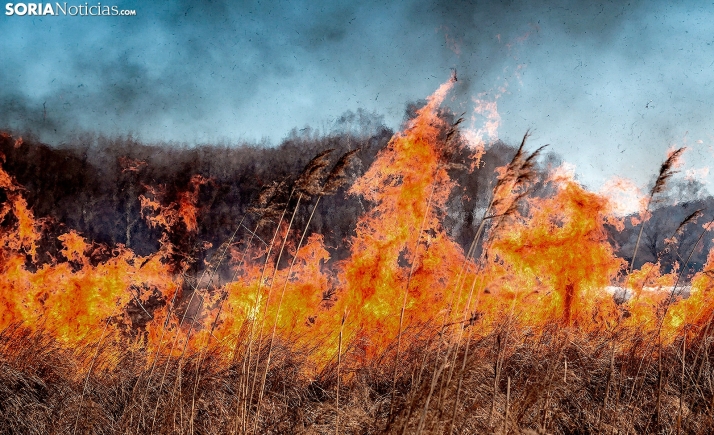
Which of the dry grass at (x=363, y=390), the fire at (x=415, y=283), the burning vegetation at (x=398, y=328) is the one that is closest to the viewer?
the burning vegetation at (x=398, y=328)

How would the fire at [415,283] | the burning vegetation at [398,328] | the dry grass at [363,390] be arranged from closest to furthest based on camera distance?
the burning vegetation at [398,328]
the dry grass at [363,390]
the fire at [415,283]

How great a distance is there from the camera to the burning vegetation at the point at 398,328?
114 inches

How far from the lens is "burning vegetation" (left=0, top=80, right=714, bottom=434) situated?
114 inches

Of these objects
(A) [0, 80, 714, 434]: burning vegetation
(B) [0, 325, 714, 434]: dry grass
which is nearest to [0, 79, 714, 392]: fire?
(A) [0, 80, 714, 434]: burning vegetation

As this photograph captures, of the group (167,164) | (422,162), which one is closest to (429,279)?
(422,162)

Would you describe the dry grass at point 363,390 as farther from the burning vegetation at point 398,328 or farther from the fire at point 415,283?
the fire at point 415,283

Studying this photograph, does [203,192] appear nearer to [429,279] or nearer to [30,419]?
[429,279]

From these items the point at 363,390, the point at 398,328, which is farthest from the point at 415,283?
the point at 363,390

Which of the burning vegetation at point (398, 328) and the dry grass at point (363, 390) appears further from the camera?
the dry grass at point (363, 390)

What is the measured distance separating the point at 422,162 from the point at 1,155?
50.9ft

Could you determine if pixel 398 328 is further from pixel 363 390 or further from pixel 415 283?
pixel 363 390

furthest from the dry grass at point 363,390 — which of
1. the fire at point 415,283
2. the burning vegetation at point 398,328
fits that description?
the fire at point 415,283

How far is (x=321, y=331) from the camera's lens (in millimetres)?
6281

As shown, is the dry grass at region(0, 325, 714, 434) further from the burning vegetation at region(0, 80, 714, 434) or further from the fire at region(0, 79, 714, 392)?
the fire at region(0, 79, 714, 392)
